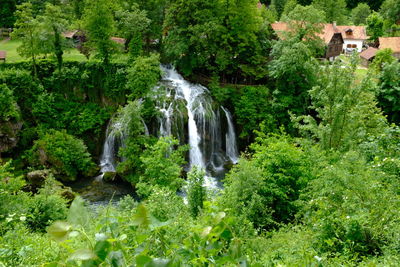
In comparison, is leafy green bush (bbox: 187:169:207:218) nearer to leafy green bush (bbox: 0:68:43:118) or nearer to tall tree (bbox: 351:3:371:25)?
leafy green bush (bbox: 0:68:43:118)

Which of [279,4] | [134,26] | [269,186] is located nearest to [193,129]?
[134,26]

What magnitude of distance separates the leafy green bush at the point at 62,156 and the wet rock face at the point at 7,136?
4.51 ft

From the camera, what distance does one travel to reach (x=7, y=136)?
66.3ft

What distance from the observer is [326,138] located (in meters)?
13.9

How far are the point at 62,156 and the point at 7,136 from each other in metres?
3.58

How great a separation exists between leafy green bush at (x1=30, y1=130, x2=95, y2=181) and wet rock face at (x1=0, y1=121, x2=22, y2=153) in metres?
1.37

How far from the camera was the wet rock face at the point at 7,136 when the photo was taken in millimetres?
20047

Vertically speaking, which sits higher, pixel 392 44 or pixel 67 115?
pixel 392 44

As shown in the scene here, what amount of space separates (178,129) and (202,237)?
65.8ft

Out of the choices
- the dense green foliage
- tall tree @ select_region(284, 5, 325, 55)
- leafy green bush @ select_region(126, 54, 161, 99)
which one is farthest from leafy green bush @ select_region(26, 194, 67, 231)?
tall tree @ select_region(284, 5, 325, 55)

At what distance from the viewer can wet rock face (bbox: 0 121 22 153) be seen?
20.0 m

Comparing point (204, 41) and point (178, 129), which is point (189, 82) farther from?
point (178, 129)

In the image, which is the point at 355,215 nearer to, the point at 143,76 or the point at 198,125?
the point at 143,76

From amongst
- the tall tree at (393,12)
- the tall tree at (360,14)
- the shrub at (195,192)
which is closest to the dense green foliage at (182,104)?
the shrub at (195,192)
